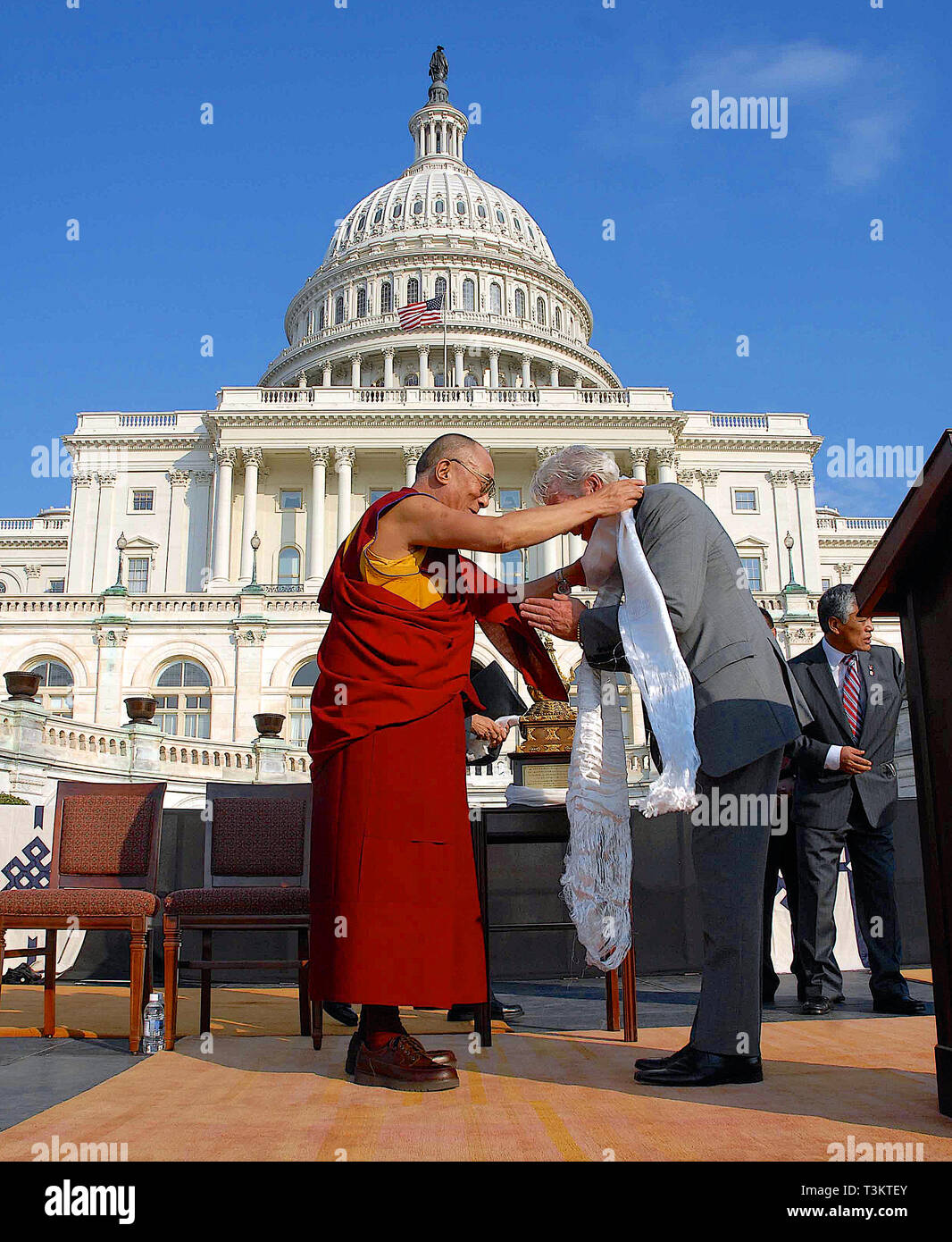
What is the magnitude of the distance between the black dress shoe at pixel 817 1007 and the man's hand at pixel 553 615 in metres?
3.01

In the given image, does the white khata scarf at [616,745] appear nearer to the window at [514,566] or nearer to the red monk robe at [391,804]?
the red monk robe at [391,804]

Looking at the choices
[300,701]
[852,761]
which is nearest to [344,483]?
[300,701]

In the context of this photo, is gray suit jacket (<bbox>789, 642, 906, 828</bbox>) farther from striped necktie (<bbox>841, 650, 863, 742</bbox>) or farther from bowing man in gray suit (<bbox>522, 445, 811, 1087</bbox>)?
bowing man in gray suit (<bbox>522, 445, 811, 1087</bbox>)

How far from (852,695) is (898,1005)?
185 centimetres

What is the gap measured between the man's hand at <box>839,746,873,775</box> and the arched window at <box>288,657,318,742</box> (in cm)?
3057

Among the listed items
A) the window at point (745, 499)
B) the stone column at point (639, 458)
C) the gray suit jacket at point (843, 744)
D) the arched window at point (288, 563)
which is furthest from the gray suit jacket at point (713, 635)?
the window at point (745, 499)

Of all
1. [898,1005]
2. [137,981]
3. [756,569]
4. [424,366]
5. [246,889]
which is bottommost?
[898,1005]

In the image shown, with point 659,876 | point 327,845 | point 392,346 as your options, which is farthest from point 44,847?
point 392,346

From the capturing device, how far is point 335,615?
14.1 feet

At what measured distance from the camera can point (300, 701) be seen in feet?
121

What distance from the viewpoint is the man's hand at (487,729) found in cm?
527

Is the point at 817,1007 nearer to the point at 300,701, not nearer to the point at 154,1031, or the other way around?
the point at 154,1031
